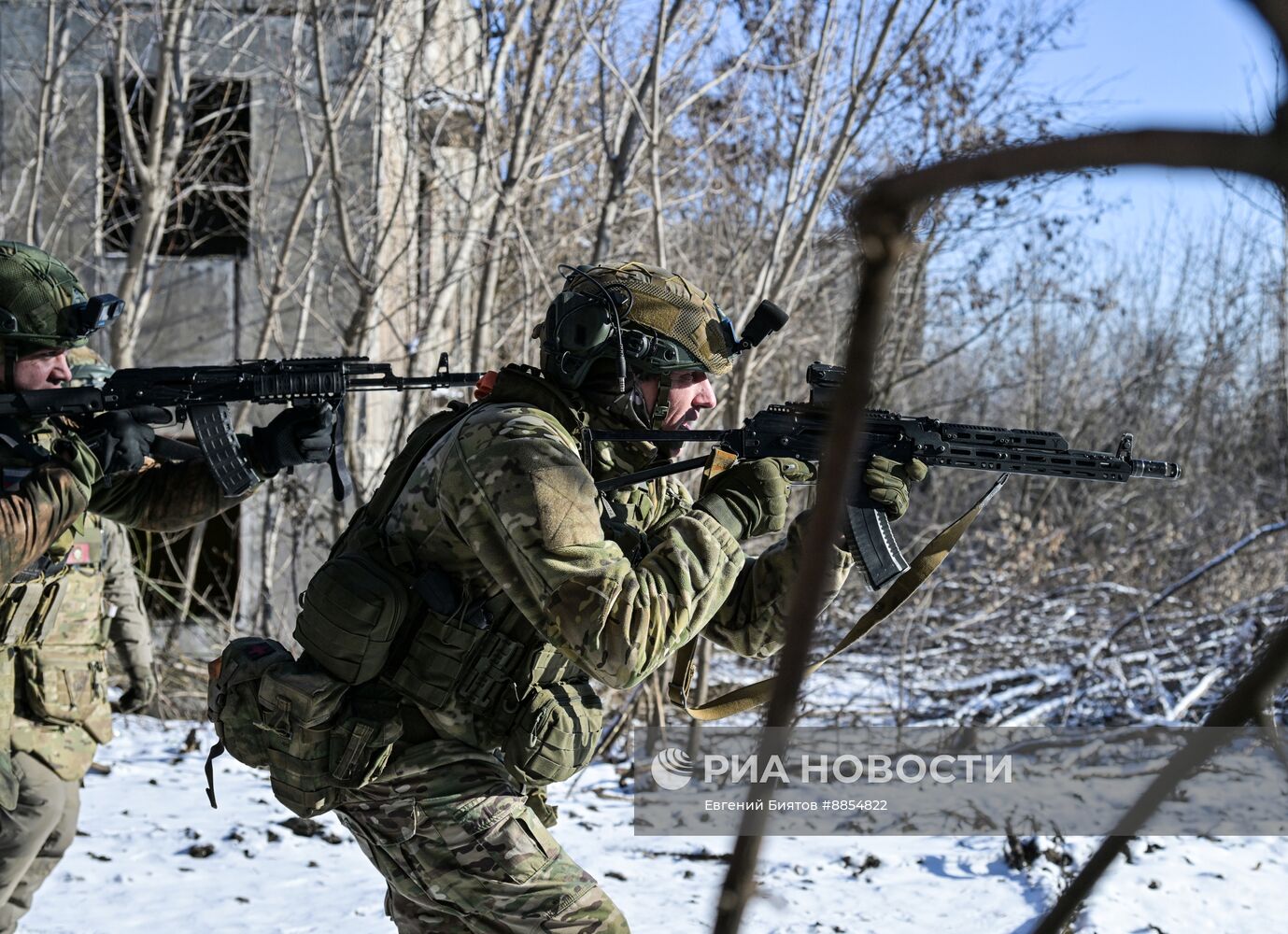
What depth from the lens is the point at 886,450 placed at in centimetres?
276

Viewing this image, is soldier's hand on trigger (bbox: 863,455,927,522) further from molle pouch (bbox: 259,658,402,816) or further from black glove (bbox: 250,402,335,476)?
black glove (bbox: 250,402,335,476)

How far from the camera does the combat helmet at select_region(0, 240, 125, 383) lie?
10.6 feet

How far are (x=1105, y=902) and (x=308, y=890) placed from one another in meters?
2.65

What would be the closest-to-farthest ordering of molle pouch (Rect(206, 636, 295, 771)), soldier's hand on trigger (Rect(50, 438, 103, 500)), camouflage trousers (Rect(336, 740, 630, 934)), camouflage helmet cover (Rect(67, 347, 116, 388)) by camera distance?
camouflage trousers (Rect(336, 740, 630, 934))
molle pouch (Rect(206, 636, 295, 771))
soldier's hand on trigger (Rect(50, 438, 103, 500))
camouflage helmet cover (Rect(67, 347, 116, 388))

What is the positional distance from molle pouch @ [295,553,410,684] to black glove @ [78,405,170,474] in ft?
3.90

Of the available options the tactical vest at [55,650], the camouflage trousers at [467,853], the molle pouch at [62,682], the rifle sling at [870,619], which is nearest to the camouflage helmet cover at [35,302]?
the tactical vest at [55,650]

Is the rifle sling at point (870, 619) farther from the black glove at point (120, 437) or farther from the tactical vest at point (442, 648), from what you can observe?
the black glove at point (120, 437)

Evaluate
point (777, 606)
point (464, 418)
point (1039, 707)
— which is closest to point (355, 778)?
point (464, 418)

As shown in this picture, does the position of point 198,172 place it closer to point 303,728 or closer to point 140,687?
point 140,687

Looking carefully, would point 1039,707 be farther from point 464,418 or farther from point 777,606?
point 464,418

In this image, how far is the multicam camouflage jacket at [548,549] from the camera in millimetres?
2154

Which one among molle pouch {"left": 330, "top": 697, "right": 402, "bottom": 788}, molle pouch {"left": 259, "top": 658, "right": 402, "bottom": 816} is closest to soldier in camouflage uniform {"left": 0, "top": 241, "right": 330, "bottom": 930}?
molle pouch {"left": 259, "top": 658, "right": 402, "bottom": 816}

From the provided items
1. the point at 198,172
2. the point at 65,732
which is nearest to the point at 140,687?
the point at 65,732

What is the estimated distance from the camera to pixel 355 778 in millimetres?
2357
